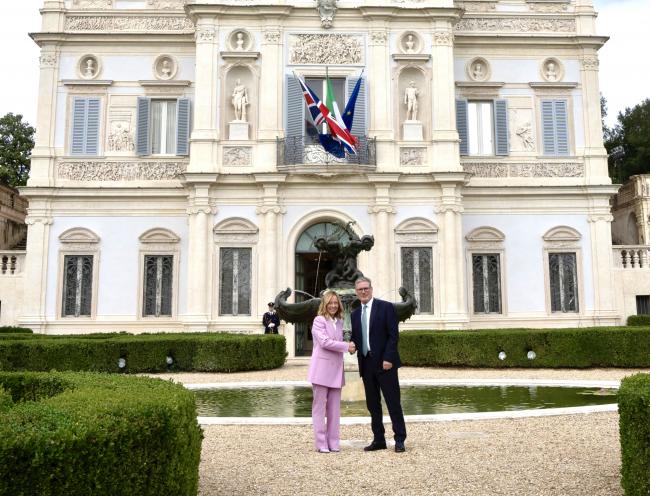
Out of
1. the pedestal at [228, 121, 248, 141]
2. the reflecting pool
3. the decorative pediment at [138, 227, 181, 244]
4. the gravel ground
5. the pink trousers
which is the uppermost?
the pedestal at [228, 121, 248, 141]

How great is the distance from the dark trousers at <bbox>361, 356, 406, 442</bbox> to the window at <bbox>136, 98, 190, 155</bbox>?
17641 millimetres

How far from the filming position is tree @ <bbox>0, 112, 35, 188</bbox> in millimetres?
38438

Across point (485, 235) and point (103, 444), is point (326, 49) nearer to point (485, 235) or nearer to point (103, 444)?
point (485, 235)

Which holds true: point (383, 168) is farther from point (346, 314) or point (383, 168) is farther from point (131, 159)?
point (346, 314)

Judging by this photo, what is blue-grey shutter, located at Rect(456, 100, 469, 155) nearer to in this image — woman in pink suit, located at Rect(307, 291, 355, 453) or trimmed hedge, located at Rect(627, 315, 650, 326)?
trimmed hedge, located at Rect(627, 315, 650, 326)

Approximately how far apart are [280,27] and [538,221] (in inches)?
447

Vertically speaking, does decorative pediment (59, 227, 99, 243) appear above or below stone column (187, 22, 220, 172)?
below

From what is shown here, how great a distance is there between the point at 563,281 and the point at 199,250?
12.8 m

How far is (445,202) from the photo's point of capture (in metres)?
21.7

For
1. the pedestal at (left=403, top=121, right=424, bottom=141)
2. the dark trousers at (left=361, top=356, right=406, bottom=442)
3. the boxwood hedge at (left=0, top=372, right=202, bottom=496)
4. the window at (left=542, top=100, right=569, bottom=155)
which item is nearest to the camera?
the boxwood hedge at (left=0, top=372, right=202, bottom=496)

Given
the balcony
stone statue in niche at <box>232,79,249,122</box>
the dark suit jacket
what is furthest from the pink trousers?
stone statue in niche at <box>232,79,249,122</box>

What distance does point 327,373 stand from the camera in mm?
7438

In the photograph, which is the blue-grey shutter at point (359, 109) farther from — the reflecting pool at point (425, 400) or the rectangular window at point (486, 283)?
the reflecting pool at point (425, 400)

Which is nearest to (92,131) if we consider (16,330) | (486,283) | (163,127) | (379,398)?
(163,127)
